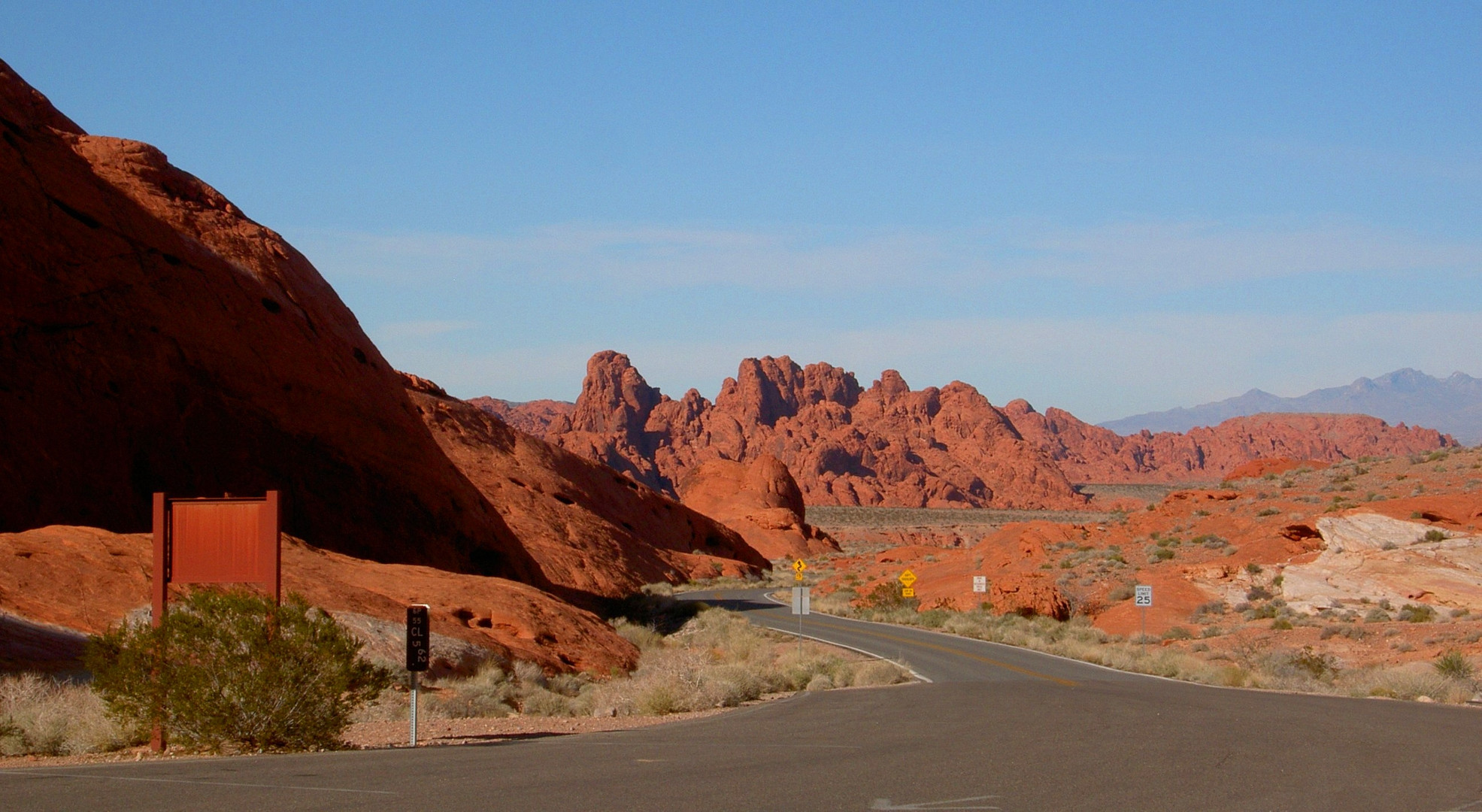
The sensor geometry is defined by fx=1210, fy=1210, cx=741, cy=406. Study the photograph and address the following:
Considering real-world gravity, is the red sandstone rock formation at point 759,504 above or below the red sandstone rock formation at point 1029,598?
above

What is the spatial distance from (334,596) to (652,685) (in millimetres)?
7120

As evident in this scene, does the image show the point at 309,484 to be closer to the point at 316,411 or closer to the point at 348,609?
the point at 316,411

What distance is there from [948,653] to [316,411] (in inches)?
755

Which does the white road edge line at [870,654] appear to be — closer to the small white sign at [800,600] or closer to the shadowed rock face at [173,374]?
the small white sign at [800,600]

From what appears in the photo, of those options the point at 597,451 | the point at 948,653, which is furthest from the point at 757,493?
the point at 948,653

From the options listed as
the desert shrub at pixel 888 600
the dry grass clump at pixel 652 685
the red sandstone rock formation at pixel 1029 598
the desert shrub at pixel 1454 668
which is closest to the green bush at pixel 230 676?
the dry grass clump at pixel 652 685

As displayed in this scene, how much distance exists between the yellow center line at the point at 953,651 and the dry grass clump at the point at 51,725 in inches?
623

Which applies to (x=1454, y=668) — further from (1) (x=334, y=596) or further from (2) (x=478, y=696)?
(1) (x=334, y=596)

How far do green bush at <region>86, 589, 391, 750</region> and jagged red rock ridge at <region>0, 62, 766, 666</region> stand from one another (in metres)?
13.8

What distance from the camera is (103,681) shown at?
540 inches

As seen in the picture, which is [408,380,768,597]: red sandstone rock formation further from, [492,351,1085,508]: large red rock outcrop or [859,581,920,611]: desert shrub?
[492,351,1085,508]: large red rock outcrop

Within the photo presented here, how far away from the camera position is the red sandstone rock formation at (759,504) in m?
90.7

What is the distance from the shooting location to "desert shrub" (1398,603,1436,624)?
31641 millimetres

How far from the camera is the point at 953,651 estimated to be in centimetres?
3222
